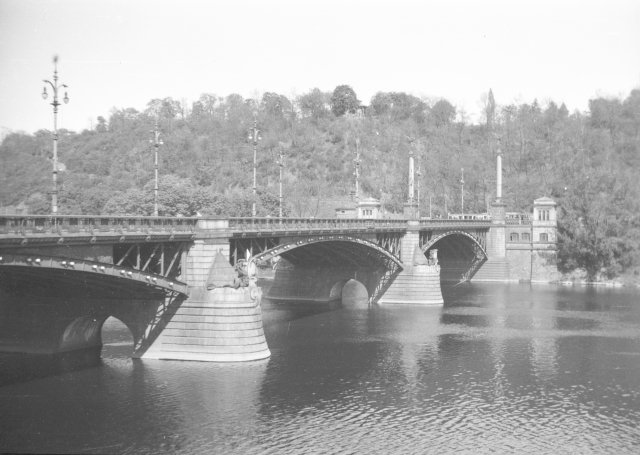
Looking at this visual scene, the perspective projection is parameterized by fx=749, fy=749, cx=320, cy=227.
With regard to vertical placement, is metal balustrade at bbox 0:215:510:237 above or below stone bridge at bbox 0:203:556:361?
above

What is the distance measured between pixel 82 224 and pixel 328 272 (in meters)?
46.7

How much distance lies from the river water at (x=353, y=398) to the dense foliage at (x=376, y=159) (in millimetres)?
49074

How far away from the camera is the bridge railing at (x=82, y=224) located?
3228 cm

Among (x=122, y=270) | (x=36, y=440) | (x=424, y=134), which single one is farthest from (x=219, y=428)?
(x=424, y=134)

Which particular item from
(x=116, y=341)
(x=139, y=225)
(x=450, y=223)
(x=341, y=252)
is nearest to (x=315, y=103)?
(x=450, y=223)

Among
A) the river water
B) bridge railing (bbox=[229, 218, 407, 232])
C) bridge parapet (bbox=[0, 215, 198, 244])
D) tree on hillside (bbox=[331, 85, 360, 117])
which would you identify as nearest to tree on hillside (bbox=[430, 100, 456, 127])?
tree on hillside (bbox=[331, 85, 360, 117])

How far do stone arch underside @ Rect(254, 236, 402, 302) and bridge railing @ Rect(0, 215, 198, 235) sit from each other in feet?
109

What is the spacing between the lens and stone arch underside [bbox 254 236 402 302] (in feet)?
253

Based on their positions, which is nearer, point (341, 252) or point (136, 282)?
point (136, 282)

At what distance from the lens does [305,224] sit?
199ft

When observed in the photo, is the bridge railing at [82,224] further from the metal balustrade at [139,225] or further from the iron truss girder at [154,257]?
the iron truss girder at [154,257]

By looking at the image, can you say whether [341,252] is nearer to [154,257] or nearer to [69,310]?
[154,257]

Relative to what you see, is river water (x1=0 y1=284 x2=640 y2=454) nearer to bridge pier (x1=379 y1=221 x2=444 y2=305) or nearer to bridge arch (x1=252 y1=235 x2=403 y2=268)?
bridge arch (x1=252 y1=235 x2=403 y2=268)

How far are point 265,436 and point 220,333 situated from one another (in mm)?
12349
